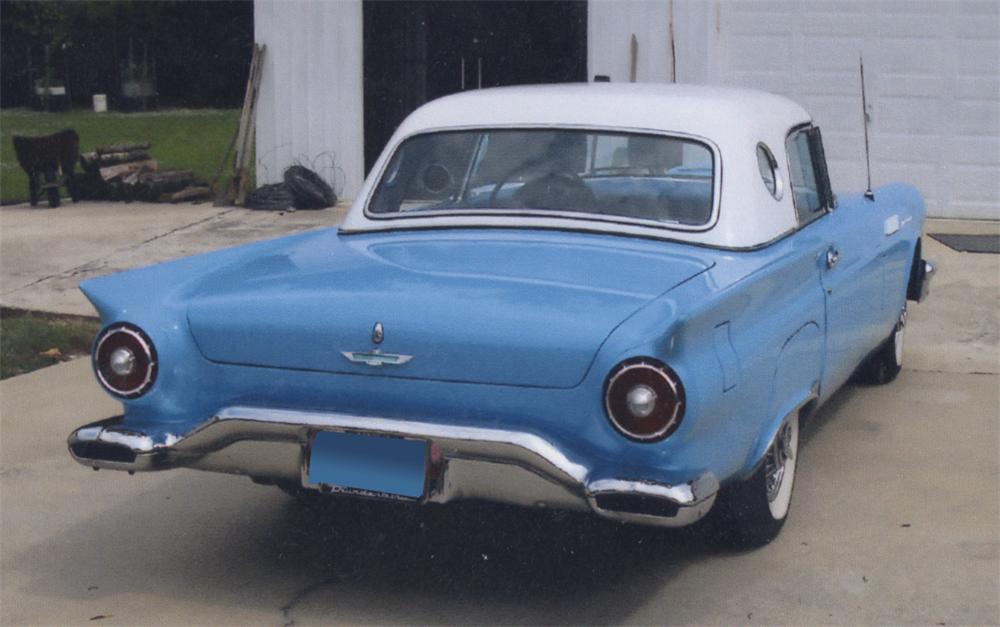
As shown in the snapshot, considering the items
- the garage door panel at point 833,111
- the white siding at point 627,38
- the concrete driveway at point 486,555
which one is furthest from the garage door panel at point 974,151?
the concrete driveway at point 486,555

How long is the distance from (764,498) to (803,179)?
1.54 m

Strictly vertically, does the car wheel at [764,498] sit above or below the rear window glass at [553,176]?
below

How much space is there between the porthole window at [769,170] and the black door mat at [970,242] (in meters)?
5.96

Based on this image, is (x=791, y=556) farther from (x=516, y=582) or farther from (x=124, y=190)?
(x=124, y=190)

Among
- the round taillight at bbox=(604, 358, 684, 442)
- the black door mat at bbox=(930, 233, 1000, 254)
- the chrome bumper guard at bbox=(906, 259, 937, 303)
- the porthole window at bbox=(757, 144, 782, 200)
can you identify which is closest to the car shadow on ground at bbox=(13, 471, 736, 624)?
the round taillight at bbox=(604, 358, 684, 442)

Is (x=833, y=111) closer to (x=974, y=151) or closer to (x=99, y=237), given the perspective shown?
(x=974, y=151)

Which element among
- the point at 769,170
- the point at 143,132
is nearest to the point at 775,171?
the point at 769,170

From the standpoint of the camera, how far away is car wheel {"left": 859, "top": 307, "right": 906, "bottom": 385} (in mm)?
6812

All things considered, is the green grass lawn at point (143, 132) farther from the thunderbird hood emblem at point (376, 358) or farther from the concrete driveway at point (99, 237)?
the thunderbird hood emblem at point (376, 358)

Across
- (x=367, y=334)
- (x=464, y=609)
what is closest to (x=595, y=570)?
→ (x=464, y=609)

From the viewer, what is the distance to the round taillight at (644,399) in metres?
3.64

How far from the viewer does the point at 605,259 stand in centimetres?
438

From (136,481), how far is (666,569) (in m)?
2.18

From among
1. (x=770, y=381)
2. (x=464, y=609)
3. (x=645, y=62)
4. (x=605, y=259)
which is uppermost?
(x=645, y=62)
